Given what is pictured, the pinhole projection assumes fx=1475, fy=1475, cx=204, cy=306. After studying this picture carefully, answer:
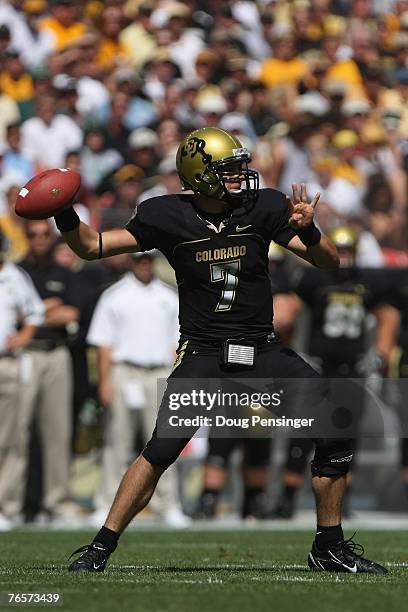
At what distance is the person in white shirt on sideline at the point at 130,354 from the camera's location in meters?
11.0

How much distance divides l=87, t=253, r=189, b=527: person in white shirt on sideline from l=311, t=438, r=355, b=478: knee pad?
4.58 metres

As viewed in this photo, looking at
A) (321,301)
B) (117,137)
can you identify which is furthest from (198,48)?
(321,301)

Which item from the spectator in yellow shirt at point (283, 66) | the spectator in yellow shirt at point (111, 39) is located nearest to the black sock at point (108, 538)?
the spectator in yellow shirt at point (111, 39)

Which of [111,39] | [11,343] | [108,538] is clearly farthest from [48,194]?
[111,39]

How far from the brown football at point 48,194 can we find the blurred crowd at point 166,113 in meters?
4.33

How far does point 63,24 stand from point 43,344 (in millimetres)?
5421

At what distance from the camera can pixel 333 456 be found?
635 centimetres

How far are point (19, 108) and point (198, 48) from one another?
2.59 m

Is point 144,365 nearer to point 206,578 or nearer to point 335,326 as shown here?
point 335,326

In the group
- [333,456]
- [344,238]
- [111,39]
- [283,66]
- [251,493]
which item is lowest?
[251,493]

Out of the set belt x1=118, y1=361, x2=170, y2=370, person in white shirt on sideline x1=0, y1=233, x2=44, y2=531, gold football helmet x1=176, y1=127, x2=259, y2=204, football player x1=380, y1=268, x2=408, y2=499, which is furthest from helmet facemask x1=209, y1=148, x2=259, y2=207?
football player x1=380, y1=268, x2=408, y2=499

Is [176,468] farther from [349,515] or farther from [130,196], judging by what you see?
[130,196]

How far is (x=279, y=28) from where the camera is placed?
53.1 feet

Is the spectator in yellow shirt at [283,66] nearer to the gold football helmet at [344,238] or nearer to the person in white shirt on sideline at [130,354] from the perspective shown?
the gold football helmet at [344,238]
